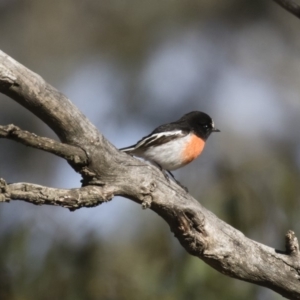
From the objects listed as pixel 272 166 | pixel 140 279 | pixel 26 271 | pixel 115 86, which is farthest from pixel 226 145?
pixel 26 271

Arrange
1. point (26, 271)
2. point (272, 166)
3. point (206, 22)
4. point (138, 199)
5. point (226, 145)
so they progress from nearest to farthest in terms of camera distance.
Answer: point (138, 199) → point (26, 271) → point (272, 166) → point (226, 145) → point (206, 22)

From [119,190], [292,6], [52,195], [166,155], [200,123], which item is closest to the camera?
[52,195]

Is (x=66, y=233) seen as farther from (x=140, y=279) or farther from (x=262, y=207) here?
(x=262, y=207)

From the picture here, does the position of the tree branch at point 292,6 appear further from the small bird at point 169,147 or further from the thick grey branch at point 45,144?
the small bird at point 169,147

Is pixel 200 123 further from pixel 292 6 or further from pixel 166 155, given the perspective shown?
pixel 292 6

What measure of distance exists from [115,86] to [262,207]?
9.89 feet

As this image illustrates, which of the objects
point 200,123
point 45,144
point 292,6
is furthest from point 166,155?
point 45,144

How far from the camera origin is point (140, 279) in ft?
16.2

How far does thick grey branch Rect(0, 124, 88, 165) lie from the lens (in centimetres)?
211

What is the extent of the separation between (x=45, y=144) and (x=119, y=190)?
0.53m

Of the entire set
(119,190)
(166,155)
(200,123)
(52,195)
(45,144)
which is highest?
(200,123)

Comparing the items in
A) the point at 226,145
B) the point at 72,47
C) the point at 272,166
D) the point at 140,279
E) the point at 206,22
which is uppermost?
the point at 206,22

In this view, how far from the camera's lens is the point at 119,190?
265 centimetres

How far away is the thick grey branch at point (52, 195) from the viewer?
2.09m
